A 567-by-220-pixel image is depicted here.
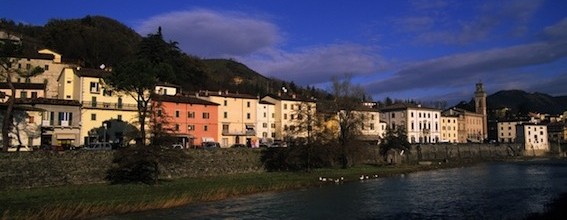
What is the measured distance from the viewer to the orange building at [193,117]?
73062 millimetres

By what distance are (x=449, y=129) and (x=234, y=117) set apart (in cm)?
7791

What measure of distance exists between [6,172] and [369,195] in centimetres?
2770

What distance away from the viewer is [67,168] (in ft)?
A: 139

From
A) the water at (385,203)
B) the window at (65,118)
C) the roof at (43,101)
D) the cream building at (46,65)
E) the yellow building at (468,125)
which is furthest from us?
the yellow building at (468,125)

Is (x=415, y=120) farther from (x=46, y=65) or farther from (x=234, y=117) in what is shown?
(x=46, y=65)

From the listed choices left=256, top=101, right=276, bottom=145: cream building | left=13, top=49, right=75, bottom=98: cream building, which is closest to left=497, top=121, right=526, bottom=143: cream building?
left=256, top=101, right=276, bottom=145: cream building

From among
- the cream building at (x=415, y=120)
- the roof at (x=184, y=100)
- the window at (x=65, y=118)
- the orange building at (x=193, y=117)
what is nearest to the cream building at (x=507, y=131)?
the cream building at (x=415, y=120)

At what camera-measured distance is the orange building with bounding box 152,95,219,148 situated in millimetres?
73062

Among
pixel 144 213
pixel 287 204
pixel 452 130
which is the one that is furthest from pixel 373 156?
pixel 452 130

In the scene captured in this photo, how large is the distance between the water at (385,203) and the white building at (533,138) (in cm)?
10700

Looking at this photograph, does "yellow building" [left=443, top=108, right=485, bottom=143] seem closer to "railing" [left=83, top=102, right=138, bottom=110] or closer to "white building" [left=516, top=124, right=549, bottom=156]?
"white building" [left=516, top=124, right=549, bottom=156]

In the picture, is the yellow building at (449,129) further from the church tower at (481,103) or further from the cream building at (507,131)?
the cream building at (507,131)

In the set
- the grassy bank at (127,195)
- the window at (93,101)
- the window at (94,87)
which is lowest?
the grassy bank at (127,195)

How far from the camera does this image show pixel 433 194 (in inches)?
1635
